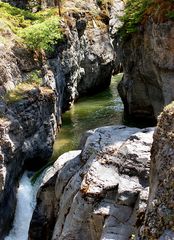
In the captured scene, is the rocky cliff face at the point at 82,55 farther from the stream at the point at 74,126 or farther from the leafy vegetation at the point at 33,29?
the leafy vegetation at the point at 33,29

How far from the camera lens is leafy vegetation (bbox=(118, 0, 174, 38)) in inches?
883

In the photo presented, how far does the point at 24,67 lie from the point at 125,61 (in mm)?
9501

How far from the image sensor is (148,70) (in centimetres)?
2648

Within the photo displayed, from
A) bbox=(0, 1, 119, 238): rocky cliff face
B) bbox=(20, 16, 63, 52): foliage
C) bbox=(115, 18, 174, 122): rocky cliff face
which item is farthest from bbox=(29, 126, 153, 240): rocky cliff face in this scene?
bbox=(20, 16, 63, 52): foliage

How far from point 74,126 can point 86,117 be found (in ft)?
7.47

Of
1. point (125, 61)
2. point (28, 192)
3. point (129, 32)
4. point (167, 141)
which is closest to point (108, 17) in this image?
point (125, 61)

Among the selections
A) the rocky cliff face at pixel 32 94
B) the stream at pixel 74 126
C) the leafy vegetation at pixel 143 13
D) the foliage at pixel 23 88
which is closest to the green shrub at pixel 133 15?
the leafy vegetation at pixel 143 13

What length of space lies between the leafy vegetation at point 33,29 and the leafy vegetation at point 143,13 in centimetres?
486

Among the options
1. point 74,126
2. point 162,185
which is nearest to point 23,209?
point 74,126

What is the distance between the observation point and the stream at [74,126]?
18566mm

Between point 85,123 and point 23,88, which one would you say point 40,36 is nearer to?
point 23,88

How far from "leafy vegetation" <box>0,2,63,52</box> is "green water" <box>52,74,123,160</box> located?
5.96m

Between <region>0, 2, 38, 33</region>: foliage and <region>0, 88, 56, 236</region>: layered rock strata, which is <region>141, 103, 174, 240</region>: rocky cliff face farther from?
<region>0, 2, 38, 33</region>: foliage

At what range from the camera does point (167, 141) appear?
7828 millimetres
